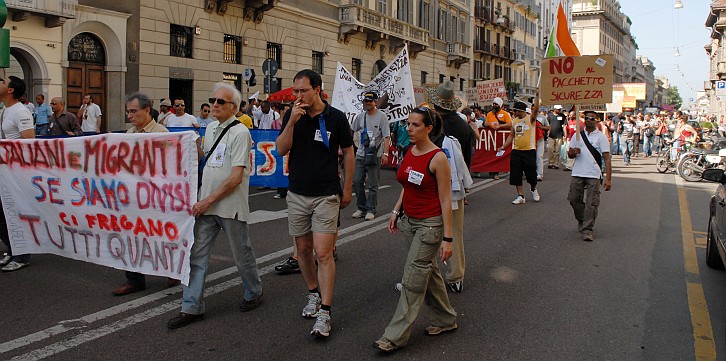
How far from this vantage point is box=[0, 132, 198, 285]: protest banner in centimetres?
508

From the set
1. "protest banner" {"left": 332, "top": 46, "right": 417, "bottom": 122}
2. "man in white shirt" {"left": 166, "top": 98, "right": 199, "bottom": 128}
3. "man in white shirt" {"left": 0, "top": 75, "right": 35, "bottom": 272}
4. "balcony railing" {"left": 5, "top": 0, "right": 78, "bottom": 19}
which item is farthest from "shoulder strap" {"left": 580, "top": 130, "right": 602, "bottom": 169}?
"balcony railing" {"left": 5, "top": 0, "right": 78, "bottom": 19}

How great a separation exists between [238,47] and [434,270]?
21.5 metres

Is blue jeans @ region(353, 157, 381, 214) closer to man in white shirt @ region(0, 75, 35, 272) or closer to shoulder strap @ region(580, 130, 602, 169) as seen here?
shoulder strap @ region(580, 130, 602, 169)

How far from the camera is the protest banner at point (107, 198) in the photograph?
5082 millimetres

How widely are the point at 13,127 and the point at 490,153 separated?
11.5m

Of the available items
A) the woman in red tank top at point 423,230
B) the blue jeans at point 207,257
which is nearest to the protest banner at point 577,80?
the woman in red tank top at point 423,230

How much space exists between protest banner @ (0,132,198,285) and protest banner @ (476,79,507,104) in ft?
74.4

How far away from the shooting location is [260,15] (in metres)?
24.8

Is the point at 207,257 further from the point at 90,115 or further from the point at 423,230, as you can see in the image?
the point at 90,115

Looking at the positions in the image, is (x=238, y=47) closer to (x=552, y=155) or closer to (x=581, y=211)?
(x=552, y=155)

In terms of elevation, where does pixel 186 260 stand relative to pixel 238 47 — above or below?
below

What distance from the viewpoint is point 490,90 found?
27.9 metres

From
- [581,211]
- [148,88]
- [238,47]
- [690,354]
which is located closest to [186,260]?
[690,354]

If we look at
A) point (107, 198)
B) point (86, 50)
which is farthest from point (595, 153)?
point (86, 50)
